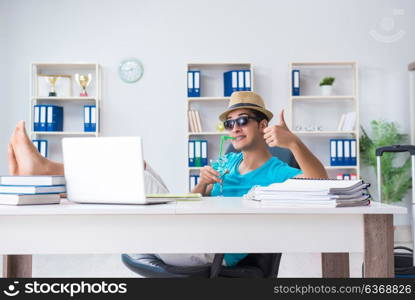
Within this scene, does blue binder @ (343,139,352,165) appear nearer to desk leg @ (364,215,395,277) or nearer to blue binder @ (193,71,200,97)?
blue binder @ (193,71,200,97)

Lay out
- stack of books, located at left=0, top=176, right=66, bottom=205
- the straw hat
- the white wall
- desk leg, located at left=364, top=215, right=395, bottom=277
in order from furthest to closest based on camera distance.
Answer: the white wall < the straw hat < stack of books, located at left=0, top=176, right=66, bottom=205 < desk leg, located at left=364, top=215, right=395, bottom=277

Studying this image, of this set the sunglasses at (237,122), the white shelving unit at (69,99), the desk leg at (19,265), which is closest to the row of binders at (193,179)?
the white shelving unit at (69,99)

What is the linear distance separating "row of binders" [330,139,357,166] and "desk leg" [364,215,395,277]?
398cm

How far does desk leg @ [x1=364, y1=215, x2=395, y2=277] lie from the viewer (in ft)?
4.75

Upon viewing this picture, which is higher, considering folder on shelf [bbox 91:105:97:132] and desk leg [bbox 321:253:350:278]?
folder on shelf [bbox 91:105:97:132]

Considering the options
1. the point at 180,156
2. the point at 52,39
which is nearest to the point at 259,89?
the point at 180,156

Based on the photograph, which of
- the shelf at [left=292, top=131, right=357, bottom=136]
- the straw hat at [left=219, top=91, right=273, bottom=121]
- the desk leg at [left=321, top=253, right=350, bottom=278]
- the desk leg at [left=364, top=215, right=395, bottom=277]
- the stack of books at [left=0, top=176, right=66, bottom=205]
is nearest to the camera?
the desk leg at [left=364, top=215, right=395, bottom=277]

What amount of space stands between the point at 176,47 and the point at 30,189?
4197 mm

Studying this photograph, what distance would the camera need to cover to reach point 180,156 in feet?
18.3

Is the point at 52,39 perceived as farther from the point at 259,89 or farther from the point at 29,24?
the point at 259,89

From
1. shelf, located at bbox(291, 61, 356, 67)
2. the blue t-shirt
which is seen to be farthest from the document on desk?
shelf, located at bbox(291, 61, 356, 67)

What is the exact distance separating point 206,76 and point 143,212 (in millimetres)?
4294

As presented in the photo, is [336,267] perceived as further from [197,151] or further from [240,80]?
[240,80]

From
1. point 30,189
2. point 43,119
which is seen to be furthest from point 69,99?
point 30,189
